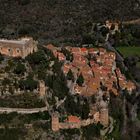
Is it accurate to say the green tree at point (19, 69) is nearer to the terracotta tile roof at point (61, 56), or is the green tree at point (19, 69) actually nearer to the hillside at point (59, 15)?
the terracotta tile roof at point (61, 56)

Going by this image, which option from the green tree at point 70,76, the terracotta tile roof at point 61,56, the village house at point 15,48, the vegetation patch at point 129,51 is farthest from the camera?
the vegetation patch at point 129,51

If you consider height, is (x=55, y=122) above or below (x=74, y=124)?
above

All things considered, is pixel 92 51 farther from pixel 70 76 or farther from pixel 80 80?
pixel 80 80

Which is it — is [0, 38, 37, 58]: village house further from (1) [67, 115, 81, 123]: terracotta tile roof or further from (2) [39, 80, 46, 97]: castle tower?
(1) [67, 115, 81, 123]: terracotta tile roof

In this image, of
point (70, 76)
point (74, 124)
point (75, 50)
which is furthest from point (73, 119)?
point (75, 50)

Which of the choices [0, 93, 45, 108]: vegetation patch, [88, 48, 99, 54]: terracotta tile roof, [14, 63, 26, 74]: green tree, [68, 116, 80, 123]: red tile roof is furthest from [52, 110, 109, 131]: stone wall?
[88, 48, 99, 54]: terracotta tile roof

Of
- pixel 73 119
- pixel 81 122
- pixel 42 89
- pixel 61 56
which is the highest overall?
pixel 42 89

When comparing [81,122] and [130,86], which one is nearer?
[81,122]

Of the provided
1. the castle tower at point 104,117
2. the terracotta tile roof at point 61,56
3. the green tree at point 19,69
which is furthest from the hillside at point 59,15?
the castle tower at point 104,117

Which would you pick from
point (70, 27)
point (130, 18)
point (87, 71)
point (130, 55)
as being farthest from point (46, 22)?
point (87, 71)
